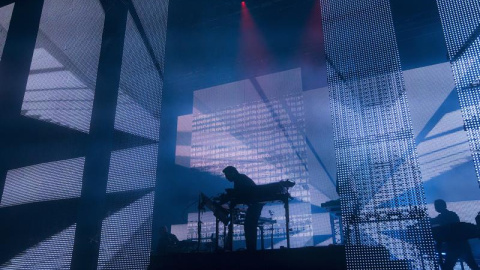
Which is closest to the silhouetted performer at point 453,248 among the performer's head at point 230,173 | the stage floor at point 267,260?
the stage floor at point 267,260

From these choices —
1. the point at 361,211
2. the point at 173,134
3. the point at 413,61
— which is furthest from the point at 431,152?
the point at 173,134

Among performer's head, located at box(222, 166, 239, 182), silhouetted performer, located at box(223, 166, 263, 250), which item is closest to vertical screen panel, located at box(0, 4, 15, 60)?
performer's head, located at box(222, 166, 239, 182)

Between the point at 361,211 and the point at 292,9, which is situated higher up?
the point at 292,9

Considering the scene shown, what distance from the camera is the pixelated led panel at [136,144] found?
4.27m

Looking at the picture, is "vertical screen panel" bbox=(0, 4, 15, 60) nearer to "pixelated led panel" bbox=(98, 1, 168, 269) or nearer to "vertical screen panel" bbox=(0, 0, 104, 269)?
"vertical screen panel" bbox=(0, 0, 104, 269)

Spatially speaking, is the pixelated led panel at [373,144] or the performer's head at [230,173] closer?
the pixelated led panel at [373,144]

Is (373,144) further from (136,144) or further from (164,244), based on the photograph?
(164,244)

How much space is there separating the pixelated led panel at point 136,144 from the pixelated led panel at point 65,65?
517mm

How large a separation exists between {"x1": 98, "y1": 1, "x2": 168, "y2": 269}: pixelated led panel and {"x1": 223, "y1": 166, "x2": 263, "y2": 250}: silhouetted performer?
121 centimetres

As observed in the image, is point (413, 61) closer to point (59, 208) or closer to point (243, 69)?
point (243, 69)

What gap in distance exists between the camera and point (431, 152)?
6184mm

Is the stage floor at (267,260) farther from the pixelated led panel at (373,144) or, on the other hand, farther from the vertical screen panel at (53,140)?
the vertical screen panel at (53,140)

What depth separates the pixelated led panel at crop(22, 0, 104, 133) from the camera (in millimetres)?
4805

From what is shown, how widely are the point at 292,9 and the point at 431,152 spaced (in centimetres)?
382
